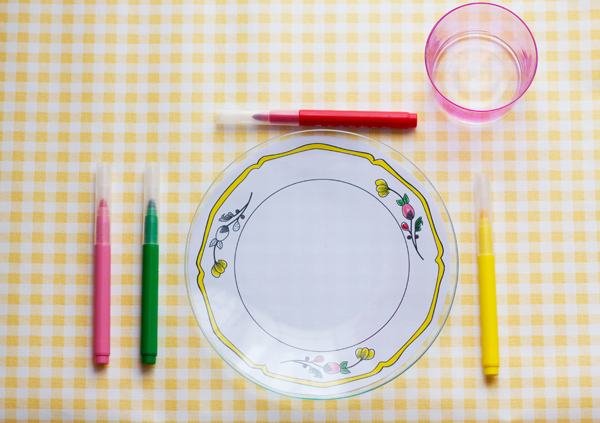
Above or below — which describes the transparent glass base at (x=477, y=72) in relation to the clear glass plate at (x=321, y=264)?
above

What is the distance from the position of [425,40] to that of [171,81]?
29cm

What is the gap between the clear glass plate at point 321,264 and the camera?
56cm

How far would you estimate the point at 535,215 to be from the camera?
0.59m

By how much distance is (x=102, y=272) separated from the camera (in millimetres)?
575

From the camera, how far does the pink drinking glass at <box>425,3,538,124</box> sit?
1.94ft

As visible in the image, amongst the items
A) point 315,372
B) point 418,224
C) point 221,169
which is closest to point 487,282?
point 418,224

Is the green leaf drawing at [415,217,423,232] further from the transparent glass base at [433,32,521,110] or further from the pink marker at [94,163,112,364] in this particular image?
the pink marker at [94,163,112,364]

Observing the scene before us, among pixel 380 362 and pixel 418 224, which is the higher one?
pixel 418 224

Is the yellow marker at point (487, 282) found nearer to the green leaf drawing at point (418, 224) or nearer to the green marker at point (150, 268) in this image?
the green leaf drawing at point (418, 224)

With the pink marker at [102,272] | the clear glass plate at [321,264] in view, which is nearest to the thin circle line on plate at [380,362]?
the clear glass plate at [321,264]

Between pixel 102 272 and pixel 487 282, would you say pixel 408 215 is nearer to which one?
pixel 487 282

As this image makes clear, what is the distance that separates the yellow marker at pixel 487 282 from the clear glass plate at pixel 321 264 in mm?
40

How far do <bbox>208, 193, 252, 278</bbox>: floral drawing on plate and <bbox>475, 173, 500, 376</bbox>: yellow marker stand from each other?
253 millimetres

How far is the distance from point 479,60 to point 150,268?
0.43 metres
